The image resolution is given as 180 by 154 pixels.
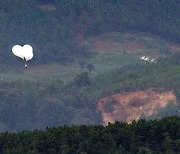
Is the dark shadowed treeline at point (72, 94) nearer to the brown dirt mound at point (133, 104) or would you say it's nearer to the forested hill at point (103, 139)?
the brown dirt mound at point (133, 104)

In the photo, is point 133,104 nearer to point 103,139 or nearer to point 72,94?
point 72,94

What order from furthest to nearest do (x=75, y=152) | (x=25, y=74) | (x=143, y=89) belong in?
(x=25, y=74)
(x=143, y=89)
(x=75, y=152)

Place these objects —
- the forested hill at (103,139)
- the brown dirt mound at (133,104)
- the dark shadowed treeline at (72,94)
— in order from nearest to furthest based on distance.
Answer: the forested hill at (103,139), the brown dirt mound at (133,104), the dark shadowed treeline at (72,94)

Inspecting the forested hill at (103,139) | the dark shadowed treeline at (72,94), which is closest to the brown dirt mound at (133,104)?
the dark shadowed treeline at (72,94)

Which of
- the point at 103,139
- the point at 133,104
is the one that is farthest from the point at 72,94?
the point at 103,139

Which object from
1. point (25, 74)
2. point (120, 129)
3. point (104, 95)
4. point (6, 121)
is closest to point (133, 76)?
point (104, 95)

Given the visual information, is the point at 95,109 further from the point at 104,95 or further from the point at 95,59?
the point at 95,59
